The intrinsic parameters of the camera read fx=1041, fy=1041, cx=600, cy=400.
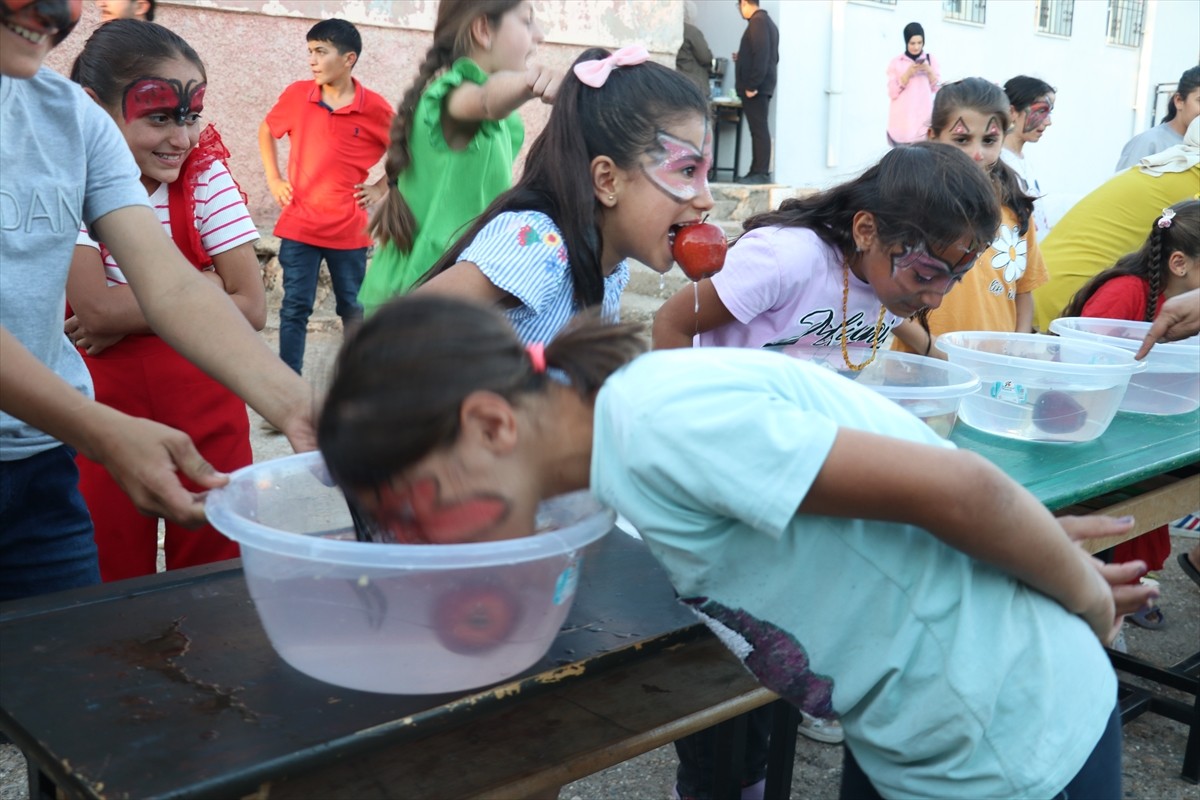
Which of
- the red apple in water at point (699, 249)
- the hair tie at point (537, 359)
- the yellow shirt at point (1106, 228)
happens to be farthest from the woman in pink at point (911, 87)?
the hair tie at point (537, 359)

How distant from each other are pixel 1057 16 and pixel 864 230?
13.5 metres

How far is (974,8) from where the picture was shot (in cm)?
1245

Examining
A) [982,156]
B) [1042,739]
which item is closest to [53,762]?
[1042,739]

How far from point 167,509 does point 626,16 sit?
27.1 feet

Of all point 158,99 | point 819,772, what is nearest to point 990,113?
point 819,772

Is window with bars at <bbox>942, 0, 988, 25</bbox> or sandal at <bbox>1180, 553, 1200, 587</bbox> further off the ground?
window with bars at <bbox>942, 0, 988, 25</bbox>

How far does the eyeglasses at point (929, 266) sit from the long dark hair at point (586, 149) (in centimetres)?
56

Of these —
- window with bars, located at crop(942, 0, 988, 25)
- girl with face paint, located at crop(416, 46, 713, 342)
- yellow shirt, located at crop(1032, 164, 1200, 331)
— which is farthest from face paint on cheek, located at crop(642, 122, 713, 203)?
window with bars, located at crop(942, 0, 988, 25)

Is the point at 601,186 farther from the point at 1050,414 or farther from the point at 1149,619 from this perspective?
the point at 1149,619

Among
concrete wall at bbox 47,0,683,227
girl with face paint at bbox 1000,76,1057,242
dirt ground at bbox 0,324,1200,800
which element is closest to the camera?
dirt ground at bbox 0,324,1200,800

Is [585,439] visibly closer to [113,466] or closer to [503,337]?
[503,337]

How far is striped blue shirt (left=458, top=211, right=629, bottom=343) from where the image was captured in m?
1.82

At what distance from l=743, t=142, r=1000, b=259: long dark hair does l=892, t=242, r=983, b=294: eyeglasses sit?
0.02 metres

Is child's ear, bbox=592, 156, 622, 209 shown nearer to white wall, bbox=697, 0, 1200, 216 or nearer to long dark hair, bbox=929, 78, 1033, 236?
long dark hair, bbox=929, 78, 1033, 236
